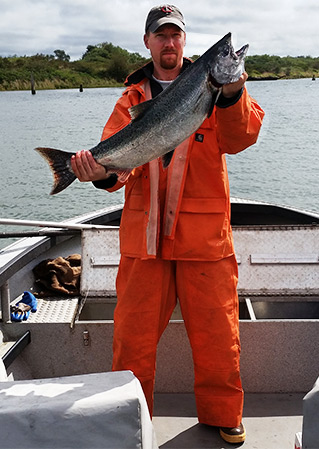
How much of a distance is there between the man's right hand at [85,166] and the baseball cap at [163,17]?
801 millimetres

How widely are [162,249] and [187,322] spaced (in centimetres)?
50

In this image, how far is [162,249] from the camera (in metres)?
3.13

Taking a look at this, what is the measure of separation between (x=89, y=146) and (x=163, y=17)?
2539 cm

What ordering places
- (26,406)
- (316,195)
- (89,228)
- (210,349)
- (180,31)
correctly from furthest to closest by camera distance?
1. (316,195)
2. (89,228)
3. (210,349)
4. (180,31)
5. (26,406)

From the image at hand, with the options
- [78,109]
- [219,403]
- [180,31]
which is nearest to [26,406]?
[219,403]

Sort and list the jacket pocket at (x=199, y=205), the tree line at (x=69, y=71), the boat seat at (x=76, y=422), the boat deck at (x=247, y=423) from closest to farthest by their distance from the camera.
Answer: the boat seat at (x=76, y=422), the jacket pocket at (x=199, y=205), the boat deck at (x=247, y=423), the tree line at (x=69, y=71)

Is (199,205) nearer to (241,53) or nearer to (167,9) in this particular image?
(241,53)

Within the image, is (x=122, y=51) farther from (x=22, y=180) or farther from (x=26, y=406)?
(x=26, y=406)

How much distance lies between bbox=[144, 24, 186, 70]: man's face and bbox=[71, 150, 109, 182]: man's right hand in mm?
698

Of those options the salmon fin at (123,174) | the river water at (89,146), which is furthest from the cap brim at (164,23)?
the salmon fin at (123,174)

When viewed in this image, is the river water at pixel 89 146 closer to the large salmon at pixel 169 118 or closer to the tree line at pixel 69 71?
the large salmon at pixel 169 118

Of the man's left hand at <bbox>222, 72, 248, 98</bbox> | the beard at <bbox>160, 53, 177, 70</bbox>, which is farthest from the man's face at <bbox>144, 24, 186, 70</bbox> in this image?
the man's left hand at <bbox>222, 72, 248, 98</bbox>

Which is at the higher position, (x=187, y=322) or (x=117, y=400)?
(x=117, y=400)

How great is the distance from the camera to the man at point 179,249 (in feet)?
10.0
